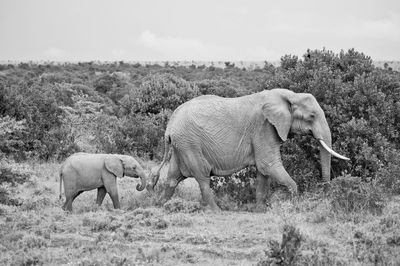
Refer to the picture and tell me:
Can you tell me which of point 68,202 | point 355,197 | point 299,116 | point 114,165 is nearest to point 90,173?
point 114,165

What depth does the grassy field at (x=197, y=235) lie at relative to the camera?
8.25 metres

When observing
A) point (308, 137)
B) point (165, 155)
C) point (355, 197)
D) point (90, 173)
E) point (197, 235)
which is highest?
point (308, 137)

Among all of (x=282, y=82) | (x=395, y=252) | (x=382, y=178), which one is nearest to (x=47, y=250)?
(x=395, y=252)

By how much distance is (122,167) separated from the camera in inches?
498

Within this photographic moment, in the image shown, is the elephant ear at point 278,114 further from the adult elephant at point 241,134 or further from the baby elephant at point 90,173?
the baby elephant at point 90,173

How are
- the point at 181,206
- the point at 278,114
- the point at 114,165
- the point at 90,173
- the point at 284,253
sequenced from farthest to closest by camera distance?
the point at 114,165 → the point at 90,173 → the point at 278,114 → the point at 181,206 → the point at 284,253

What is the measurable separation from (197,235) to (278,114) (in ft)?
11.4

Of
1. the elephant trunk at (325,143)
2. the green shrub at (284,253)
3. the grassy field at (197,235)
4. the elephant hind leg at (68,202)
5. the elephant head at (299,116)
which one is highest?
the elephant head at (299,116)

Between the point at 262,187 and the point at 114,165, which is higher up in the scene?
the point at 114,165

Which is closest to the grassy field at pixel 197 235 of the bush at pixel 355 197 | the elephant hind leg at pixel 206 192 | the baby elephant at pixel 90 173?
the bush at pixel 355 197

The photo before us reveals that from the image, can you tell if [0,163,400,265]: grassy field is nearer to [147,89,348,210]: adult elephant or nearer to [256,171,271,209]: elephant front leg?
[256,171,271,209]: elephant front leg

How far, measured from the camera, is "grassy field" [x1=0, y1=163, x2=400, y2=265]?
8250 mm

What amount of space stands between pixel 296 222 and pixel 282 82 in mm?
5286

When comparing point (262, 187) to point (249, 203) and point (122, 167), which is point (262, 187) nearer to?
point (249, 203)
